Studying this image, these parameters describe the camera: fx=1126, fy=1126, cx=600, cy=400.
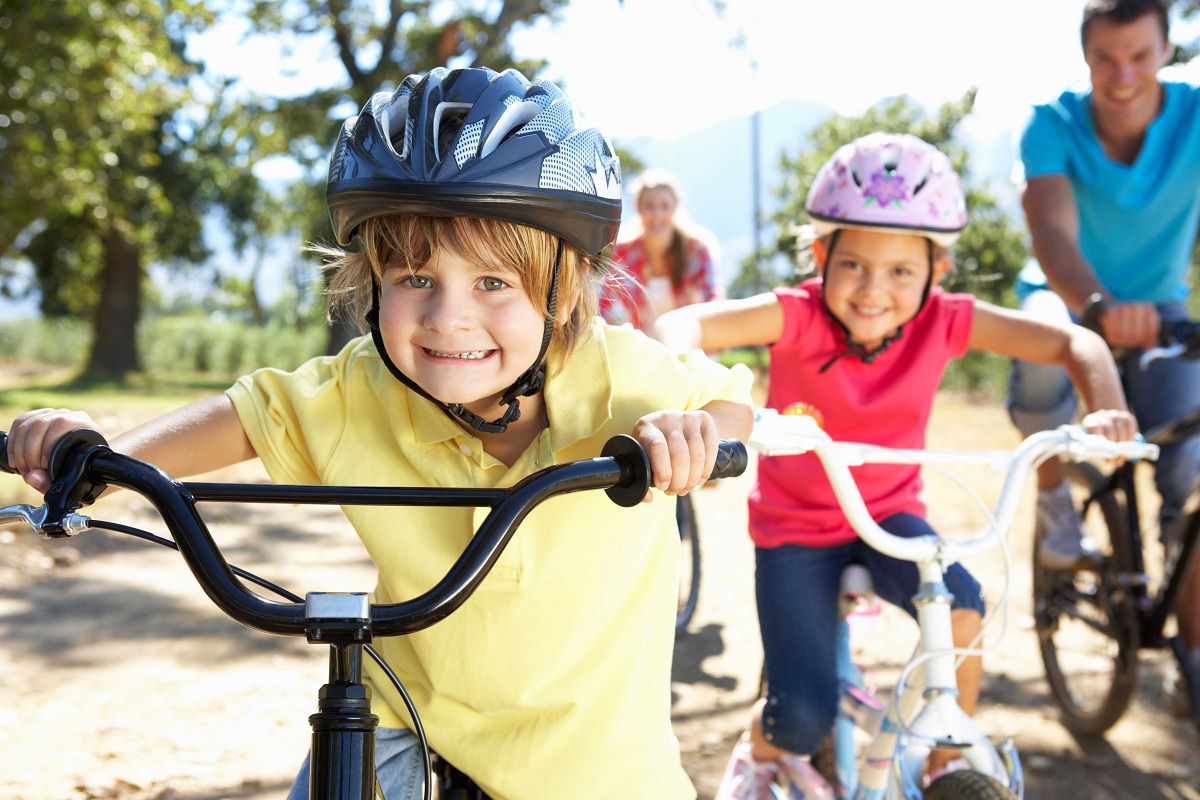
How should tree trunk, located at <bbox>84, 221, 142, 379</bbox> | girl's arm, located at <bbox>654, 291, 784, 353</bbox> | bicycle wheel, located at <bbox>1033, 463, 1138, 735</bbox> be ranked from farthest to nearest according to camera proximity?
tree trunk, located at <bbox>84, 221, 142, 379</bbox> → bicycle wheel, located at <bbox>1033, 463, 1138, 735</bbox> → girl's arm, located at <bbox>654, 291, 784, 353</bbox>

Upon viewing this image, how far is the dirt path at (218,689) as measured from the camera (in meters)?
3.95

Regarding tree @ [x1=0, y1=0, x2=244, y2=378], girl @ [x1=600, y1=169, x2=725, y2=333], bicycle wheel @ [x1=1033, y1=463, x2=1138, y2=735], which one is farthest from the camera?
tree @ [x1=0, y1=0, x2=244, y2=378]

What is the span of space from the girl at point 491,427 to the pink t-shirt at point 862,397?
3.57ft

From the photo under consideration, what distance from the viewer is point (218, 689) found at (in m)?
4.66

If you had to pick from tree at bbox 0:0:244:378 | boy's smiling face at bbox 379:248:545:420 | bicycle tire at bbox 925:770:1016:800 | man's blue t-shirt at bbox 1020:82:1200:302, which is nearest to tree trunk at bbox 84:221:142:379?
tree at bbox 0:0:244:378

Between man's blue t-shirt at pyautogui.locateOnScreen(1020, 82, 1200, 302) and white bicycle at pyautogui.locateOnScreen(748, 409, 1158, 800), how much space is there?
1936 millimetres

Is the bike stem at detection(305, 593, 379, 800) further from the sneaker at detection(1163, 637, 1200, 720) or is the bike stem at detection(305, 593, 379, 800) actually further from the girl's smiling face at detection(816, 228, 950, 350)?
the sneaker at detection(1163, 637, 1200, 720)

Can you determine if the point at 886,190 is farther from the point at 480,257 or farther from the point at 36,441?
the point at 36,441

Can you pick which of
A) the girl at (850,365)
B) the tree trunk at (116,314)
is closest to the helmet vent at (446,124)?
the girl at (850,365)

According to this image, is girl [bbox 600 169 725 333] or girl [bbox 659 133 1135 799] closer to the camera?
girl [bbox 659 133 1135 799]

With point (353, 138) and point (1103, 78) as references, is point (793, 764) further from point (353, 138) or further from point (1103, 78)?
point (1103, 78)

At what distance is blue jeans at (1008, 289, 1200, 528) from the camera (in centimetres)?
407

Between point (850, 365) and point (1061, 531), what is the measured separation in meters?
1.64

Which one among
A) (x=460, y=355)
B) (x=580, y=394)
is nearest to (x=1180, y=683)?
(x=580, y=394)
